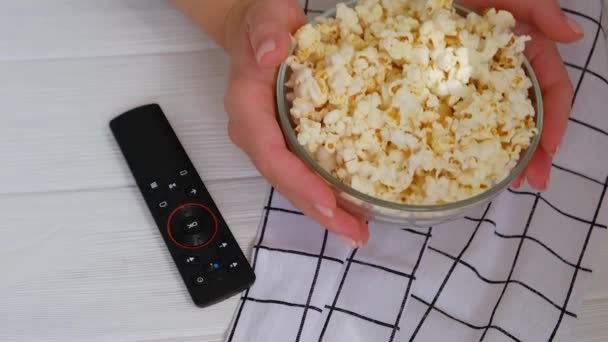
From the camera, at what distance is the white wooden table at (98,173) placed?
0.74 metres

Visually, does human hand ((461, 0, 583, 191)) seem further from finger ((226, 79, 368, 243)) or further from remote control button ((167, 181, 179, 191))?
remote control button ((167, 181, 179, 191))

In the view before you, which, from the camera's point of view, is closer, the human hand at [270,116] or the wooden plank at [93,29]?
the human hand at [270,116]

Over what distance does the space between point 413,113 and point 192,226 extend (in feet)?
0.95

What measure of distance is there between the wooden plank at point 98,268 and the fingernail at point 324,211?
134mm

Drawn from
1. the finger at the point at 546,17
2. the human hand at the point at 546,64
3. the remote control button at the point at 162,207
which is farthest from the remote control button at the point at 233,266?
the finger at the point at 546,17

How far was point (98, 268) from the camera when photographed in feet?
2.51

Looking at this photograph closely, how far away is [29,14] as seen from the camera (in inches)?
37.0

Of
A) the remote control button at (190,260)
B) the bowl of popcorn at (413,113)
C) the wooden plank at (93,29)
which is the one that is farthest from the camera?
the wooden plank at (93,29)

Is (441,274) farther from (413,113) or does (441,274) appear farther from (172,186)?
(172,186)

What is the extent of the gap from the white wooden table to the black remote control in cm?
2

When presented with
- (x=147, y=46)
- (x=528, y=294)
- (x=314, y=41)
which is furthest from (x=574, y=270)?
(x=147, y=46)

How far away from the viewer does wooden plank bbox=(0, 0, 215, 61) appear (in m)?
0.91

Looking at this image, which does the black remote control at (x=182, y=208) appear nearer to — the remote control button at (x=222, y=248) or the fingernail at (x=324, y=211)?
the remote control button at (x=222, y=248)

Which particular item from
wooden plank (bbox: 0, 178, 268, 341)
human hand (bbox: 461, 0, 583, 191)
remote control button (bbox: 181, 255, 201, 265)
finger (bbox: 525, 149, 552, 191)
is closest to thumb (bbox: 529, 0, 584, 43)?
human hand (bbox: 461, 0, 583, 191)
